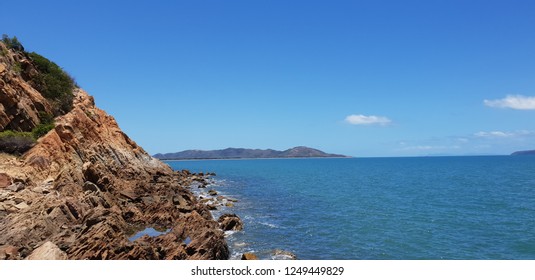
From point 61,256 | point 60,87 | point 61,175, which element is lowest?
point 61,256

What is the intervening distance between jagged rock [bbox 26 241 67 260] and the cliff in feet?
0.13

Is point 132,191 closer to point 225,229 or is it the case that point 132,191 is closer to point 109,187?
point 109,187

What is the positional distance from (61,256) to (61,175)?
18.1 meters

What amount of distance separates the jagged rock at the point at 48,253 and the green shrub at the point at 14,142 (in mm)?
20480

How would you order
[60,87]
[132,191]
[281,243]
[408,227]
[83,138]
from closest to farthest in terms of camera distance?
[281,243]
[408,227]
[132,191]
[83,138]
[60,87]

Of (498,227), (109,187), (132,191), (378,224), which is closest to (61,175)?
(109,187)

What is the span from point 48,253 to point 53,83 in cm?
4062

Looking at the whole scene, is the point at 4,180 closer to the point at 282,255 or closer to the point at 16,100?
the point at 16,100

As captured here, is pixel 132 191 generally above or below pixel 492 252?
above

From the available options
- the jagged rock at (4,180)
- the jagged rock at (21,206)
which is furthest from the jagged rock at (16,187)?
the jagged rock at (21,206)

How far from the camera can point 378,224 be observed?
33.8m

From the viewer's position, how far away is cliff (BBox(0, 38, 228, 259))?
17172 mm

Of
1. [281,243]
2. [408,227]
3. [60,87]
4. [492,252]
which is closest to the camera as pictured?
[492,252]

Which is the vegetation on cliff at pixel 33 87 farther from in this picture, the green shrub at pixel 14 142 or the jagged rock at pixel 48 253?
the jagged rock at pixel 48 253
